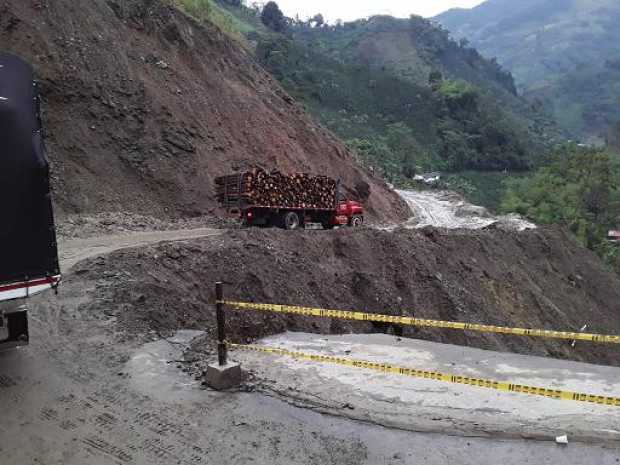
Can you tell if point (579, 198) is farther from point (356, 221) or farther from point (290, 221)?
point (290, 221)

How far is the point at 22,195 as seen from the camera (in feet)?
19.3

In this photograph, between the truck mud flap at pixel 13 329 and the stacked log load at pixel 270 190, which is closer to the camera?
the truck mud flap at pixel 13 329

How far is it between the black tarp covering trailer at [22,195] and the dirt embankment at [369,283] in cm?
233

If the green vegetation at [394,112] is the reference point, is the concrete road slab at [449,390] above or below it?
below

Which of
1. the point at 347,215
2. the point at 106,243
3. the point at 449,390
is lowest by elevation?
the point at 449,390

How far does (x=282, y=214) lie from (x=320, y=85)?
210ft

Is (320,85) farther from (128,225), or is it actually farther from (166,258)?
(166,258)

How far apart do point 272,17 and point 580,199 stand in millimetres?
66412

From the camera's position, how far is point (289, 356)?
25.3 feet

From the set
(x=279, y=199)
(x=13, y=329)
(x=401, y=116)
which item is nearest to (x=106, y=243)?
(x=279, y=199)

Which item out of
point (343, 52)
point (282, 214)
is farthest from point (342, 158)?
point (343, 52)

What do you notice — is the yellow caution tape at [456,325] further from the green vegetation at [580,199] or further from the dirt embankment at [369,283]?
the green vegetation at [580,199]

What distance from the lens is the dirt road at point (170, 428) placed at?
501 cm

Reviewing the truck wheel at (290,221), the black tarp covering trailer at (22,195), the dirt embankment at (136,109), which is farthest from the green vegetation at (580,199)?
the black tarp covering trailer at (22,195)
